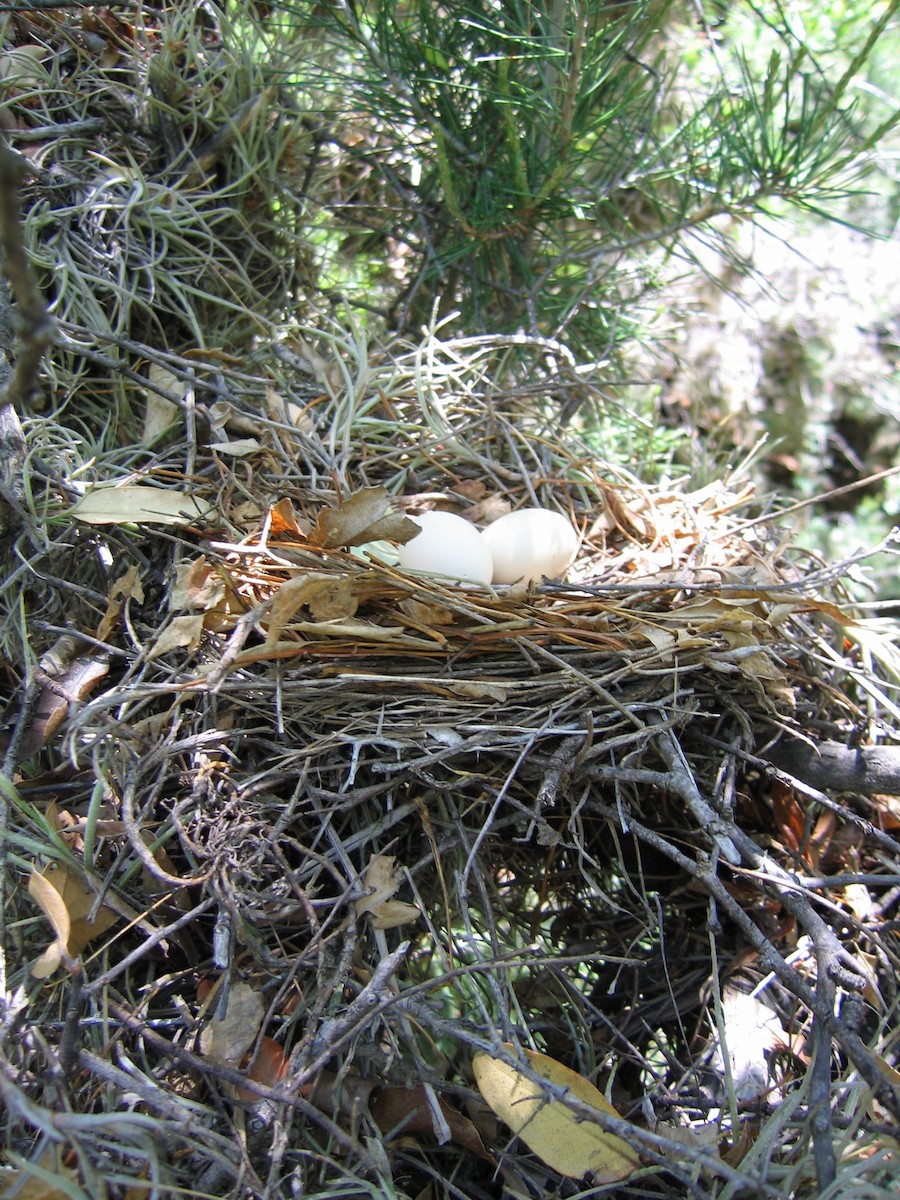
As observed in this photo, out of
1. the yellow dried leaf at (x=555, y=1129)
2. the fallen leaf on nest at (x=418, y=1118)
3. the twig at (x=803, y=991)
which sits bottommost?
the fallen leaf on nest at (x=418, y=1118)

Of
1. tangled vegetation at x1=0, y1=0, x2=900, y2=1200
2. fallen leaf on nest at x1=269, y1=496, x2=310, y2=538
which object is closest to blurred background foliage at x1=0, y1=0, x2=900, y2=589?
tangled vegetation at x1=0, y1=0, x2=900, y2=1200

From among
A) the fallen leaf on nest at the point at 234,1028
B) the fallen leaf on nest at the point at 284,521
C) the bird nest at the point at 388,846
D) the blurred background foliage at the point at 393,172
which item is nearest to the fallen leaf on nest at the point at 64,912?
the bird nest at the point at 388,846

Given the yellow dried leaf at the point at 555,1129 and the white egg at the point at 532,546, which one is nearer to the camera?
the yellow dried leaf at the point at 555,1129

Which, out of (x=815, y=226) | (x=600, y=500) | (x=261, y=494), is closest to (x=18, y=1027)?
(x=261, y=494)

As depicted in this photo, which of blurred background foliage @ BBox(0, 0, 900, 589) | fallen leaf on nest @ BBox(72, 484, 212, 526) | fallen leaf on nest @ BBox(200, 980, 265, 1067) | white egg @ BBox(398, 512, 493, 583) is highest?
blurred background foliage @ BBox(0, 0, 900, 589)

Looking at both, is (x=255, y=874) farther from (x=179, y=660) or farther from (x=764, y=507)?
(x=764, y=507)

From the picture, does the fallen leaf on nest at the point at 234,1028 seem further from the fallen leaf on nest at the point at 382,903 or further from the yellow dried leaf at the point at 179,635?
the yellow dried leaf at the point at 179,635

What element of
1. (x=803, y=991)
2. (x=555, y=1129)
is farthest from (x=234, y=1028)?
(x=803, y=991)

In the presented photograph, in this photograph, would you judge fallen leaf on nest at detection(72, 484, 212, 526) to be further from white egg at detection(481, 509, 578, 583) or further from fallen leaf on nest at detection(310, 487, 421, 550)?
white egg at detection(481, 509, 578, 583)
